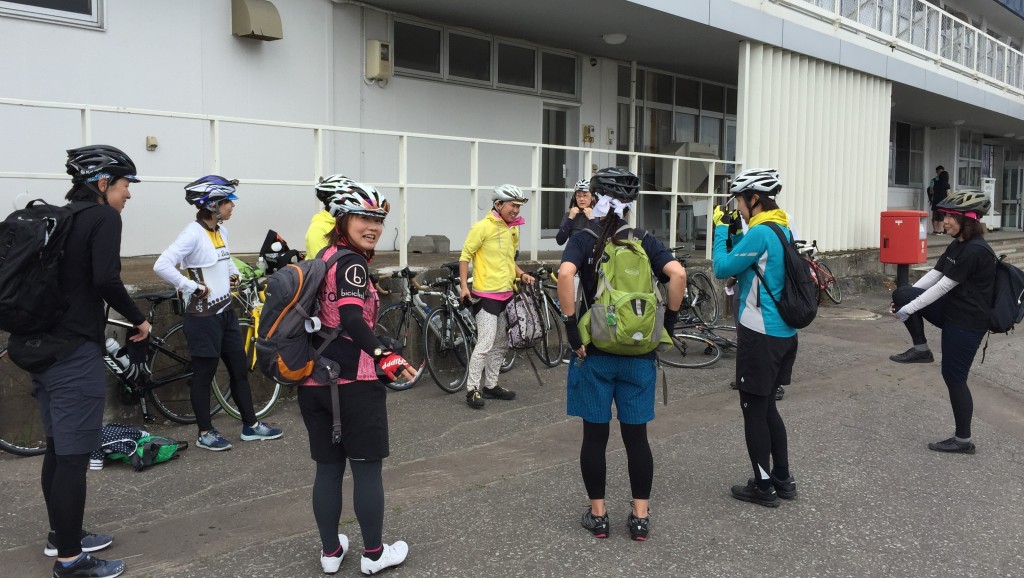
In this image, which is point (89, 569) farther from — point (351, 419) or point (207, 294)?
point (207, 294)

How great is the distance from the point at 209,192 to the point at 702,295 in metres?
6.75

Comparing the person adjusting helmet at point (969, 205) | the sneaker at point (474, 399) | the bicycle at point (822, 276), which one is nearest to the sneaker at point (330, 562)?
the sneaker at point (474, 399)

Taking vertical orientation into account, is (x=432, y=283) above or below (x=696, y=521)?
above

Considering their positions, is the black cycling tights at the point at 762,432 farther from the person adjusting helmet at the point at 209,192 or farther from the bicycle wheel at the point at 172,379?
the bicycle wheel at the point at 172,379

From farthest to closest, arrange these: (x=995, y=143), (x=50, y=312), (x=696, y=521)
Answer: (x=995, y=143)
(x=696, y=521)
(x=50, y=312)

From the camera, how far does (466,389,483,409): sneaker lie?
272 inches

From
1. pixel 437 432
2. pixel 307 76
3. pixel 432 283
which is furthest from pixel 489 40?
pixel 437 432

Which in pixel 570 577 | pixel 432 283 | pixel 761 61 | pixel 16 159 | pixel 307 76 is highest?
pixel 761 61

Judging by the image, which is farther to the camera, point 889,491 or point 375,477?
point 889,491

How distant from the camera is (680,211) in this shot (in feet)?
52.3

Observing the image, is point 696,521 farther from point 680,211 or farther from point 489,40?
point 680,211

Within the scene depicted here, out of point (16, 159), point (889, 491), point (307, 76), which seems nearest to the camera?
point (889, 491)

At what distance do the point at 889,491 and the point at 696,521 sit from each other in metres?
1.37

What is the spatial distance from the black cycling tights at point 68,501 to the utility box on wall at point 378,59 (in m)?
7.22
